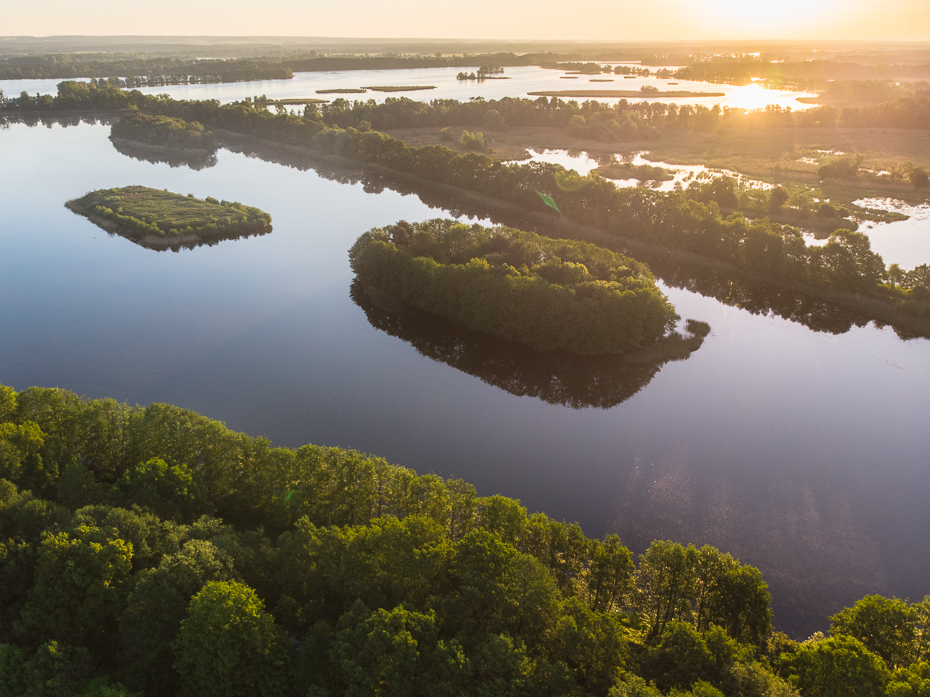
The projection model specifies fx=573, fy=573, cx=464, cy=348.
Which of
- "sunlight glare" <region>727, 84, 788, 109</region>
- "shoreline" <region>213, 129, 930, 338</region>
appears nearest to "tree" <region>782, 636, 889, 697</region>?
"shoreline" <region>213, 129, 930, 338</region>

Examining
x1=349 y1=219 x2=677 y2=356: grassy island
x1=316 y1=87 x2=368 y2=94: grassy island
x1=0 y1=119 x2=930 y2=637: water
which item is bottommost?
x1=0 y1=119 x2=930 y2=637: water

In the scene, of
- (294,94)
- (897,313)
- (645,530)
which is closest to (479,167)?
(897,313)

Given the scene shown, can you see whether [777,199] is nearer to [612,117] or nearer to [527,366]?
[527,366]

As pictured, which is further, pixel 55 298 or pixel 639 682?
Result: pixel 55 298

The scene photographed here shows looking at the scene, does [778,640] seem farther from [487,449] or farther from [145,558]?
[145,558]

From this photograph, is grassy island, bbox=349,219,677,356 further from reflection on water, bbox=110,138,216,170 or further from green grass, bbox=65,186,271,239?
reflection on water, bbox=110,138,216,170

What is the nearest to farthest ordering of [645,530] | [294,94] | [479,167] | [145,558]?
[145,558]
[645,530]
[479,167]
[294,94]
